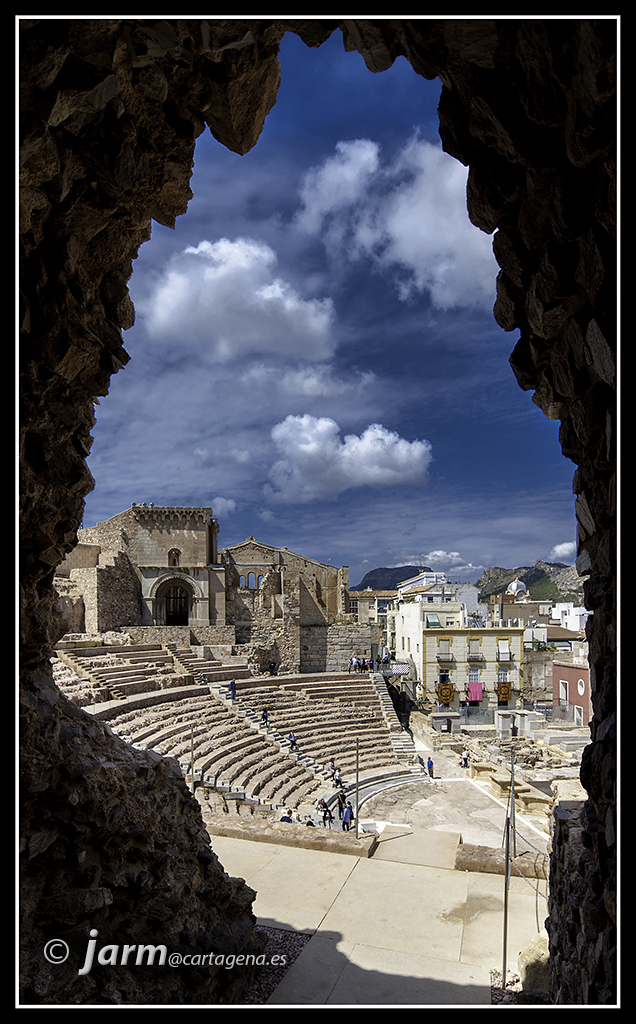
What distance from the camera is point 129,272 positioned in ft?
15.9

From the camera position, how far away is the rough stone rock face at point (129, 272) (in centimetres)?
279

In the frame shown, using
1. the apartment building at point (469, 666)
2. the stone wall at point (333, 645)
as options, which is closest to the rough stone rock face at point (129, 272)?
the stone wall at point (333, 645)

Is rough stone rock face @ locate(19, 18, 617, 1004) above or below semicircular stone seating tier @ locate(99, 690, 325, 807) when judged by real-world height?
above

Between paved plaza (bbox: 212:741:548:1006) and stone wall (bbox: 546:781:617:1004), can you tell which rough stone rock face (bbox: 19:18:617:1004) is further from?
paved plaza (bbox: 212:741:548:1006)

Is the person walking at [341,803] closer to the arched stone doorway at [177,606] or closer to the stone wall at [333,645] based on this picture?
the stone wall at [333,645]

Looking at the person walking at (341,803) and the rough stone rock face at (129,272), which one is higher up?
the rough stone rock face at (129,272)

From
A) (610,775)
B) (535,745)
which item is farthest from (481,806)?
(610,775)

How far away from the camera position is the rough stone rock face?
2.79 m

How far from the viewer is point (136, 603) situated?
33969 mm

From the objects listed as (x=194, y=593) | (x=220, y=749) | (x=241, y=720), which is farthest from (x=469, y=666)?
(x=220, y=749)

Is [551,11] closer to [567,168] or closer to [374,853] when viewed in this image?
[567,168]

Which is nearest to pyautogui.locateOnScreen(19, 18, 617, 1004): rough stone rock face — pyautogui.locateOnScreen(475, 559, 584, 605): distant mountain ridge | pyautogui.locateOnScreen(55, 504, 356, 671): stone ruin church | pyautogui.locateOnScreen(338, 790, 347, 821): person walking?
pyautogui.locateOnScreen(338, 790, 347, 821): person walking

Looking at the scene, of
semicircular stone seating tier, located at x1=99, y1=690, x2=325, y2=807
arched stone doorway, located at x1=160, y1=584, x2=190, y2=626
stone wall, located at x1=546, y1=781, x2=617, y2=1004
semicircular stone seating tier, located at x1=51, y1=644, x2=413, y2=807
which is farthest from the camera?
arched stone doorway, located at x1=160, y1=584, x2=190, y2=626

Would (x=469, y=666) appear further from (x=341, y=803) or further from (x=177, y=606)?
(x=341, y=803)
